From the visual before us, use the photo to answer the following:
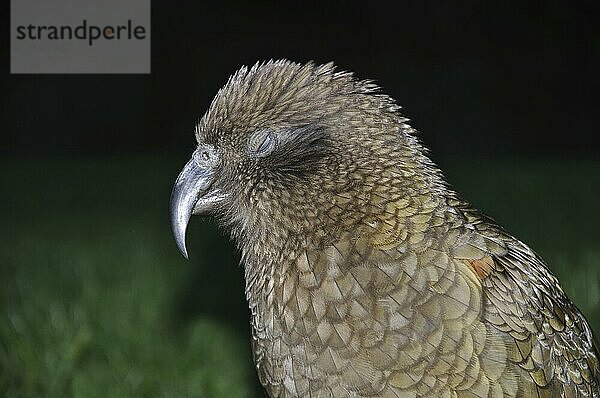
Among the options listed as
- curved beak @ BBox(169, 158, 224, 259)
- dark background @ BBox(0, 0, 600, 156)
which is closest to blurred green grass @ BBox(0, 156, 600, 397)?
dark background @ BBox(0, 0, 600, 156)

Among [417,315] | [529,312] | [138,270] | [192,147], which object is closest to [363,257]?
[417,315]

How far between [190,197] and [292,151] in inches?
8.9

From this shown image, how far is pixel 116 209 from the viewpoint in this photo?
371 centimetres

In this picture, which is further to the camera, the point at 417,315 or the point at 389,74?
the point at 389,74

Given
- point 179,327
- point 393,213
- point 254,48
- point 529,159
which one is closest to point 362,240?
point 393,213

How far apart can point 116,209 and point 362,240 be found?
7.13 feet

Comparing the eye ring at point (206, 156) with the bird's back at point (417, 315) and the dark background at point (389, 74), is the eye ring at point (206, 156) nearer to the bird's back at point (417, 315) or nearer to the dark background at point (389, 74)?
the bird's back at point (417, 315)

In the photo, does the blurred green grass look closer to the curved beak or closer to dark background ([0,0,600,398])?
dark background ([0,0,600,398])

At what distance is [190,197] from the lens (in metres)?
1.79

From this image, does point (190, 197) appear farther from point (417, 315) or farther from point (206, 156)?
point (417, 315)

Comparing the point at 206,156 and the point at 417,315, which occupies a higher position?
the point at 206,156

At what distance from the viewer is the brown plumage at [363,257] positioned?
1.68 meters

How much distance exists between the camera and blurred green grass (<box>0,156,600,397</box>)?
283 centimetres

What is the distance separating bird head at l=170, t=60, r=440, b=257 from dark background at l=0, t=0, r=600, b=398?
119 cm
